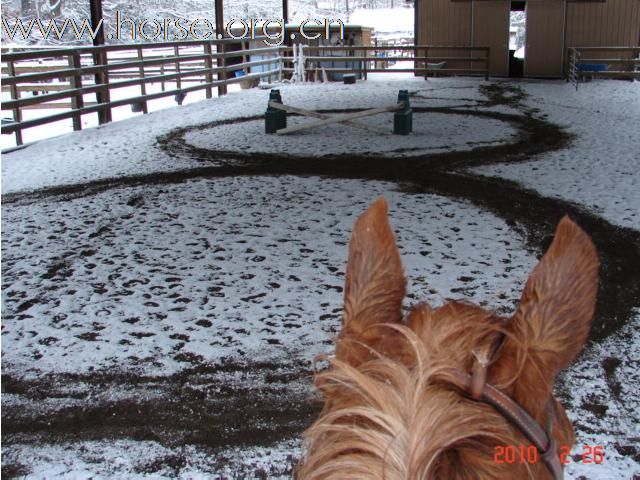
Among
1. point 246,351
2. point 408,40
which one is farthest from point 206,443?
point 408,40

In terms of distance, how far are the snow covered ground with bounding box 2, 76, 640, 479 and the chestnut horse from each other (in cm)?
21

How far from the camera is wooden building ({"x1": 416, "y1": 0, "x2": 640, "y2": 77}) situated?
60.8ft

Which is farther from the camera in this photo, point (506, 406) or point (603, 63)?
point (603, 63)

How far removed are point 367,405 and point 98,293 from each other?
12.9 ft

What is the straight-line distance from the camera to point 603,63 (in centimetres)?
1848

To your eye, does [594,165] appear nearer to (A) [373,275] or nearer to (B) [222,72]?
(A) [373,275]

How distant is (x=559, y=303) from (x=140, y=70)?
1454cm

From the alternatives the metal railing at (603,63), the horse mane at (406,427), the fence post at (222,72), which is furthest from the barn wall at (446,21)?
the horse mane at (406,427)

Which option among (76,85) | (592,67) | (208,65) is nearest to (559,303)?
(76,85)

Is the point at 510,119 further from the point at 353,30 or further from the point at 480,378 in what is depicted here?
the point at 353,30

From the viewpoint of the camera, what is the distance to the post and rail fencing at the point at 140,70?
995 centimetres

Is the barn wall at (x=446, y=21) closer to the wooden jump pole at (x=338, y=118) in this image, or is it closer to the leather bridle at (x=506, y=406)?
the wooden jump pole at (x=338, y=118)

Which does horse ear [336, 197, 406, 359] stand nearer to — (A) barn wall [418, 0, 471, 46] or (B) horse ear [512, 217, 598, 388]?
(B) horse ear [512, 217, 598, 388]

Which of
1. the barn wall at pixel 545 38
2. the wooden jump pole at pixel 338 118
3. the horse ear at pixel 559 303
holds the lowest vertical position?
the wooden jump pole at pixel 338 118
